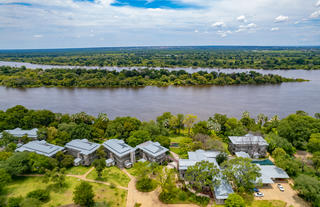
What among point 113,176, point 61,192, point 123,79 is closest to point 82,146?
point 113,176

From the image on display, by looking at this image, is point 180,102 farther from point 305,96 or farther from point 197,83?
point 305,96

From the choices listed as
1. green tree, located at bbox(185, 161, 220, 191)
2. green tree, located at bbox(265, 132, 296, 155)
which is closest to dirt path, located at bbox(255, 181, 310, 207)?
green tree, located at bbox(185, 161, 220, 191)

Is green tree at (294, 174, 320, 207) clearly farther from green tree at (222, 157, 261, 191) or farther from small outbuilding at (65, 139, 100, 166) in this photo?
small outbuilding at (65, 139, 100, 166)

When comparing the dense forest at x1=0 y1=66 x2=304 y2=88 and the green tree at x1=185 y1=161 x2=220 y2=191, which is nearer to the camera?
the green tree at x1=185 y1=161 x2=220 y2=191

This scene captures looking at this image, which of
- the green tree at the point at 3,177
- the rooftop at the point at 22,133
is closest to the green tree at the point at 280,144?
the green tree at the point at 3,177

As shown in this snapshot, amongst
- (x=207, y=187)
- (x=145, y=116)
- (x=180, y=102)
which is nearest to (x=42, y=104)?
(x=145, y=116)

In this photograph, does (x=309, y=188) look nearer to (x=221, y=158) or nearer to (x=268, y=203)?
(x=268, y=203)
